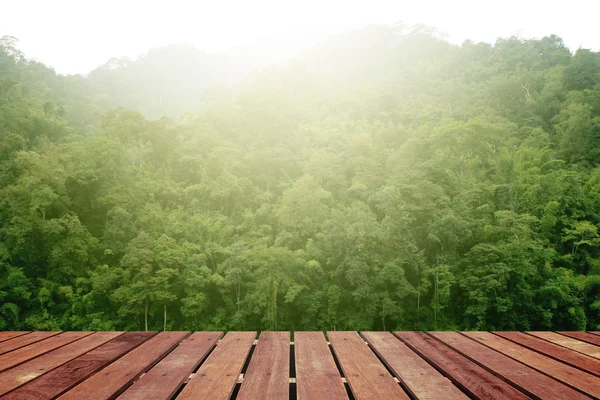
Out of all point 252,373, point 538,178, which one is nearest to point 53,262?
point 252,373

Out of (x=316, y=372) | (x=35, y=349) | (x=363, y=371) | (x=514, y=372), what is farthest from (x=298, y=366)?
(x=35, y=349)

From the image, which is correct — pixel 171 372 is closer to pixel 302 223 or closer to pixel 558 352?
pixel 558 352

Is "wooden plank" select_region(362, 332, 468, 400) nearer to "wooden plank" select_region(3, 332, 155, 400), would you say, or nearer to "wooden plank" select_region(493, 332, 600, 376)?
"wooden plank" select_region(493, 332, 600, 376)

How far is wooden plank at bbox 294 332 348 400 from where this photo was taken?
4.03ft

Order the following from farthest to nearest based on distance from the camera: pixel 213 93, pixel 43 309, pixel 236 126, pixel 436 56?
pixel 436 56
pixel 213 93
pixel 236 126
pixel 43 309

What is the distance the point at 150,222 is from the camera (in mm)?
18234

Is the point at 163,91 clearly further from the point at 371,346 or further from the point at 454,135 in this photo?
the point at 371,346

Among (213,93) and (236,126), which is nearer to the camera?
(236,126)

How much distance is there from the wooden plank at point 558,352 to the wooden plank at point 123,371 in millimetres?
1986

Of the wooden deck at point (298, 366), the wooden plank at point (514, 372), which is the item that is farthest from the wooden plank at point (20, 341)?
the wooden plank at point (514, 372)

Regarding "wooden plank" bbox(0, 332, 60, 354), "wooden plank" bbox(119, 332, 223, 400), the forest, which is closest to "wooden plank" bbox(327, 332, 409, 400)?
"wooden plank" bbox(119, 332, 223, 400)

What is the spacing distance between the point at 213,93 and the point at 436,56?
1381 inches

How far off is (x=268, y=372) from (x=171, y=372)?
1.38 ft

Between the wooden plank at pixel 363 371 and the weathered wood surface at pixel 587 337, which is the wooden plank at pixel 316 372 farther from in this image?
the weathered wood surface at pixel 587 337
